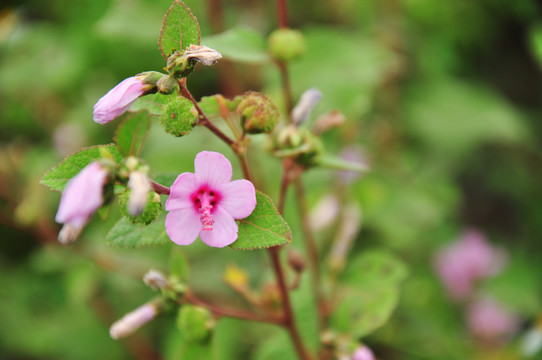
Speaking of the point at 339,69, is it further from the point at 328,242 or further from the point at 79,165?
the point at 79,165

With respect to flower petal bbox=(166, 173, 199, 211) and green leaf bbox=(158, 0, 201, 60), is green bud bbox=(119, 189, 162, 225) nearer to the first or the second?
flower petal bbox=(166, 173, 199, 211)

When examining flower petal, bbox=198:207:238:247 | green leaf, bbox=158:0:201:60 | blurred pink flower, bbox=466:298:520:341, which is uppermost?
green leaf, bbox=158:0:201:60

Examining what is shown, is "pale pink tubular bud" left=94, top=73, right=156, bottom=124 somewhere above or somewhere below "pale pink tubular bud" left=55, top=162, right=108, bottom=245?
above

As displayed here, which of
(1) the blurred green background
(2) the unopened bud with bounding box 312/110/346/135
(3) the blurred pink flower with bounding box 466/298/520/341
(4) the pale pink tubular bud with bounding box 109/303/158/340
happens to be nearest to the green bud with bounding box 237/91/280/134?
(2) the unopened bud with bounding box 312/110/346/135

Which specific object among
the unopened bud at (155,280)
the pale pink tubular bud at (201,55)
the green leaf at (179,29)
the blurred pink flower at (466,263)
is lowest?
the blurred pink flower at (466,263)

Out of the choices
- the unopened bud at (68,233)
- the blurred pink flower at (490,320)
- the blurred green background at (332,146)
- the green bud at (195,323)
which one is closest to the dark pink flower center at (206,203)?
the unopened bud at (68,233)

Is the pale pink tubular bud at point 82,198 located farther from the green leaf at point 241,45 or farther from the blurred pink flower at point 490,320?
the blurred pink flower at point 490,320
